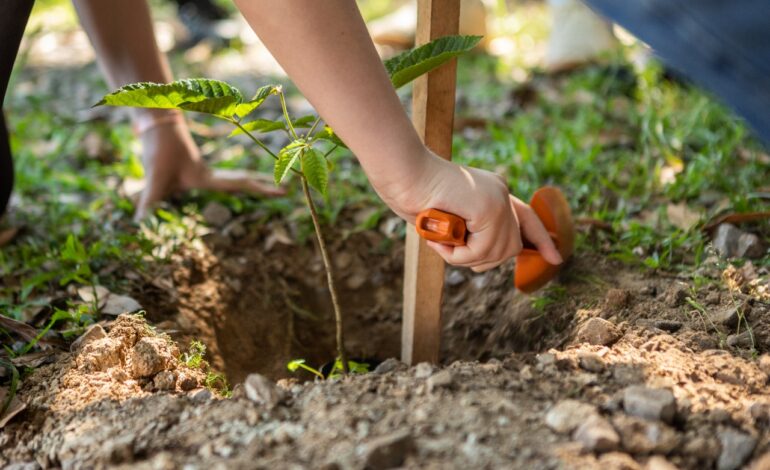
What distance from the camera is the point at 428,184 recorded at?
4.24 ft

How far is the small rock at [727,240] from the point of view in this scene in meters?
1.73

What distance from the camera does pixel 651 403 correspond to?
3.69 ft

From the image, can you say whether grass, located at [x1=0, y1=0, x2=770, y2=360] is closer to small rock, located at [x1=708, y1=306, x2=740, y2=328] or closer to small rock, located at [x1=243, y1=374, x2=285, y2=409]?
small rock, located at [x1=708, y1=306, x2=740, y2=328]

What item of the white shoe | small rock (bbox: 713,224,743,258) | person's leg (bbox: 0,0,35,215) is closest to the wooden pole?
small rock (bbox: 713,224,743,258)

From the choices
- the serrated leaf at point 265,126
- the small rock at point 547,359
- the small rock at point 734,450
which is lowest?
the small rock at point 734,450

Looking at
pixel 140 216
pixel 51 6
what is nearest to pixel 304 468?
pixel 140 216

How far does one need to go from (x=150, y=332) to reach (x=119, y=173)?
3.35 ft

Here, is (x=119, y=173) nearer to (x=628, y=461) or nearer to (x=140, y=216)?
(x=140, y=216)

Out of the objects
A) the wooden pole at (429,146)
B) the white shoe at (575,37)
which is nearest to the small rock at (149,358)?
the wooden pole at (429,146)

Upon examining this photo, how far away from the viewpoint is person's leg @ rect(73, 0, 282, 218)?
6.43 ft

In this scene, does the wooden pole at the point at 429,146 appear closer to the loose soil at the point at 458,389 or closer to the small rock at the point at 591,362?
the loose soil at the point at 458,389

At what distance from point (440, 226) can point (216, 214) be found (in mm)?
926

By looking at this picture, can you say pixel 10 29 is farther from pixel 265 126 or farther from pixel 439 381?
pixel 439 381

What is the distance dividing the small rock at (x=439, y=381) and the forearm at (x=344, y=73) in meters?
0.31
